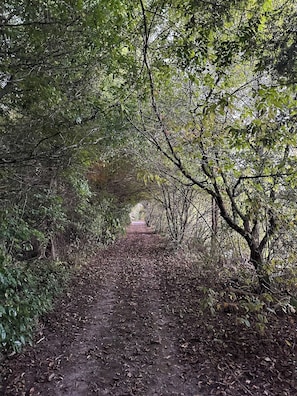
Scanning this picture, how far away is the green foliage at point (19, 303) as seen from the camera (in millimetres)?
3844

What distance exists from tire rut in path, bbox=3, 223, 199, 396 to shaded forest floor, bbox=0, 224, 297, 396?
0.04 feet

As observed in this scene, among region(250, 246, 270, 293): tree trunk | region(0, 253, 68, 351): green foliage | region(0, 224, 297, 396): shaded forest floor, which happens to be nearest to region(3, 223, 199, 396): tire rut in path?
region(0, 224, 297, 396): shaded forest floor

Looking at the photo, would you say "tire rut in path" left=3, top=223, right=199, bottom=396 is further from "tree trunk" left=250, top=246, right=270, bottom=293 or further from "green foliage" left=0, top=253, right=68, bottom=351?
"tree trunk" left=250, top=246, right=270, bottom=293

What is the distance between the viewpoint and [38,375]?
3.55 metres

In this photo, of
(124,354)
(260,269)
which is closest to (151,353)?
(124,354)

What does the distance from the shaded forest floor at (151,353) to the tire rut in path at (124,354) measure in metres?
0.01

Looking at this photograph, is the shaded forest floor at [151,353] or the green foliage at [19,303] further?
the green foliage at [19,303]

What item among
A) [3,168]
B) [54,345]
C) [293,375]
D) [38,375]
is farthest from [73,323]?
[293,375]

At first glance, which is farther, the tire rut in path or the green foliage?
the green foliage

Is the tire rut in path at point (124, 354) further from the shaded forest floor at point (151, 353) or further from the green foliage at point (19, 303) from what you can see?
the green foliage at point (19, 303)

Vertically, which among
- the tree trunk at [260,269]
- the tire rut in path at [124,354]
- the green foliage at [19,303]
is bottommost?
the tire rut in path at [124,354]

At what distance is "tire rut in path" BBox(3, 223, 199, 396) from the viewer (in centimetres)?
329

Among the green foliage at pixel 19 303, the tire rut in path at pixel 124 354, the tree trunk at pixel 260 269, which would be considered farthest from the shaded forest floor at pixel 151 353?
the tree trunk at pixel 260 269

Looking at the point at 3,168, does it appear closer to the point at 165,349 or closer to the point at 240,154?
the point at 165,349
